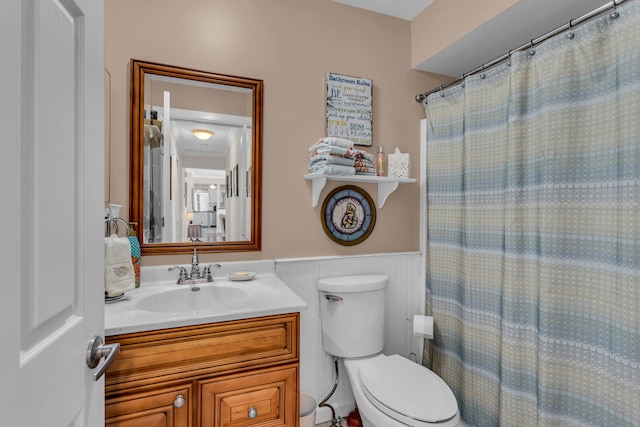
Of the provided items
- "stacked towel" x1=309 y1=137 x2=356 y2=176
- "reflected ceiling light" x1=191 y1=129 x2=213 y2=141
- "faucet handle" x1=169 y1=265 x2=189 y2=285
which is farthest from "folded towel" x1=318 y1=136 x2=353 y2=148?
"faucet handle" x1=169 y1=265 x2=189 y2=285

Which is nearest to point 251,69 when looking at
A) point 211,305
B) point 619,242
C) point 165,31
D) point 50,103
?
point 165,31

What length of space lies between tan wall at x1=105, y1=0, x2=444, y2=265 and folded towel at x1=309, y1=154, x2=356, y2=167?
123 millimetres

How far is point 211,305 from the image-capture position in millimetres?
1520

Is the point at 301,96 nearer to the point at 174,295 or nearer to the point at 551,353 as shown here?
the point at 174,295

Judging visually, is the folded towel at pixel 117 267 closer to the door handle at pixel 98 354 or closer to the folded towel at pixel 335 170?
the door handle at pixel 98 354

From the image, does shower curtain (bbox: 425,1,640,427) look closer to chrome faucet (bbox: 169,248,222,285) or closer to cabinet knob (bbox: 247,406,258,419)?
cabinet knob (bbox: 247,406,258,419)

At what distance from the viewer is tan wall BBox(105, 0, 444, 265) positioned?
61.1 inches

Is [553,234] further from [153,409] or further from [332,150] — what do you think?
[153,409]

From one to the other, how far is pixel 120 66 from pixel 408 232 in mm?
1840

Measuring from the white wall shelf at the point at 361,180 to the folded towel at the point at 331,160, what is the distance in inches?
2.7

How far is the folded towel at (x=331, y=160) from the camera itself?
5.60 ft

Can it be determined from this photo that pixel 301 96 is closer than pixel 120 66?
No

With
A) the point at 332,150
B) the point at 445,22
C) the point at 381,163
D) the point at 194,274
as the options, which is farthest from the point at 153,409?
→ the point at 445,22

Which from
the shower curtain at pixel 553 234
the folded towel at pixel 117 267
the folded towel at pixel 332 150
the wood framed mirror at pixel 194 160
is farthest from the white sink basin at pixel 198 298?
the shower curtain at pixel 553 234
